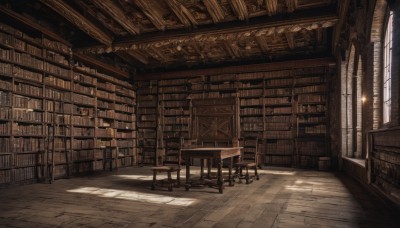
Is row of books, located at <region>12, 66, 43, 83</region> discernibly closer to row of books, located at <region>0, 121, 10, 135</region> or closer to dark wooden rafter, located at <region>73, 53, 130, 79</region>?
row of books, located at <region>0, 121, 10, 135</region>

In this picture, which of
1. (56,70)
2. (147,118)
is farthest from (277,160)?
(56,70)

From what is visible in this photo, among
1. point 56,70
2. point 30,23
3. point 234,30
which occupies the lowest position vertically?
point 56,70

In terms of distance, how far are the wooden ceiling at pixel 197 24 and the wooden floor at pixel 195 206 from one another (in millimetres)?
3534

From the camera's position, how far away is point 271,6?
579 centimetres

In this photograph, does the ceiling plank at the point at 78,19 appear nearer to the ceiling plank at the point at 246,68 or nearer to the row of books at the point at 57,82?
the row of books at the point at 57,82

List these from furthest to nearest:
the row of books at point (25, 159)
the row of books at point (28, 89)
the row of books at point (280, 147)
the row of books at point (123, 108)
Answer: the row of books at point (123, 108) < the row of books at point (280, 147) < the row of books at point (28, 89) < the row of books at point (25, 159)

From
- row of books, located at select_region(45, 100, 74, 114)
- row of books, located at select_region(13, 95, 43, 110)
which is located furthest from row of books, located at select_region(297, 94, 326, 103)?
row of books, located at select_region(13, 95, 43, 110)

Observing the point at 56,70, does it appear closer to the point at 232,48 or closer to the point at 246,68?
the point at 232,48

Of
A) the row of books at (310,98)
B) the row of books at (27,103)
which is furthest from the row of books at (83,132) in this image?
the row of books at (310,98)

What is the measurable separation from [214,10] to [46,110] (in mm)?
4403

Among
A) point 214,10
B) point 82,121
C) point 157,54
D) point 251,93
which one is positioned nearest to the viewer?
point 214,10

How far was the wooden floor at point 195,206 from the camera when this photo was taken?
9.62 feet

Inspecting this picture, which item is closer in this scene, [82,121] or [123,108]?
[82,121]

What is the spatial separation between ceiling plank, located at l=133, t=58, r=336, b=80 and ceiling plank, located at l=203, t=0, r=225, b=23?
2841 mm
